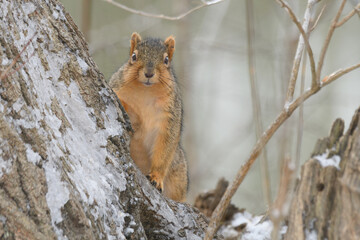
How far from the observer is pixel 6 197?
1.51 m

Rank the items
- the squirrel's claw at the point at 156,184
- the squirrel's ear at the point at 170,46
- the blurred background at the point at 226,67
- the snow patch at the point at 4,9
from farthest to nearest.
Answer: the blurred background at the point at 226,67
the squirrel's ear at the point at 170,46
the squirrel's claw at the point at 156,184
the snow patch at the point at 4,9

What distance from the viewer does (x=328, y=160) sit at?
1561 millimetres

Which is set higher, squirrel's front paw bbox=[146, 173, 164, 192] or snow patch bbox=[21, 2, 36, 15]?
snow patch bbox=[21, 2, 36, 15]

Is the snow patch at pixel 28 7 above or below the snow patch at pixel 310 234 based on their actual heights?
above

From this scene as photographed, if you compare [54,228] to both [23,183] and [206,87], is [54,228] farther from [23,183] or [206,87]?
[206,87]

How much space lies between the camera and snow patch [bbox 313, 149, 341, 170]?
5.07 ft

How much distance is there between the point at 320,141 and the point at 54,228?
2.70 ft

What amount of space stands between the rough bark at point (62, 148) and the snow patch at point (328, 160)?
66 cm

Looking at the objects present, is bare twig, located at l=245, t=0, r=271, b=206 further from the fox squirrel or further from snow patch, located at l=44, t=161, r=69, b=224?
the fox squirrel

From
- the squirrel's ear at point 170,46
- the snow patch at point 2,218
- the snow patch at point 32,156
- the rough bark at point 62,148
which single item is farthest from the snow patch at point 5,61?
the squirrel's ear at point 170,46

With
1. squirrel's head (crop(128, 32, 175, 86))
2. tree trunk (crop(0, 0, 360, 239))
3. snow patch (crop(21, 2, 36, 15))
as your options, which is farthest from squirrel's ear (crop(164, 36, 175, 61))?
snow patch (crop(21, 2, 36, 15))

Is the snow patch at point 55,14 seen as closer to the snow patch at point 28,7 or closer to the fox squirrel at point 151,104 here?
the snow patch at point 28,7

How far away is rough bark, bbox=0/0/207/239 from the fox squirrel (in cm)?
47

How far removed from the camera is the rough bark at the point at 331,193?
57.9 inches
